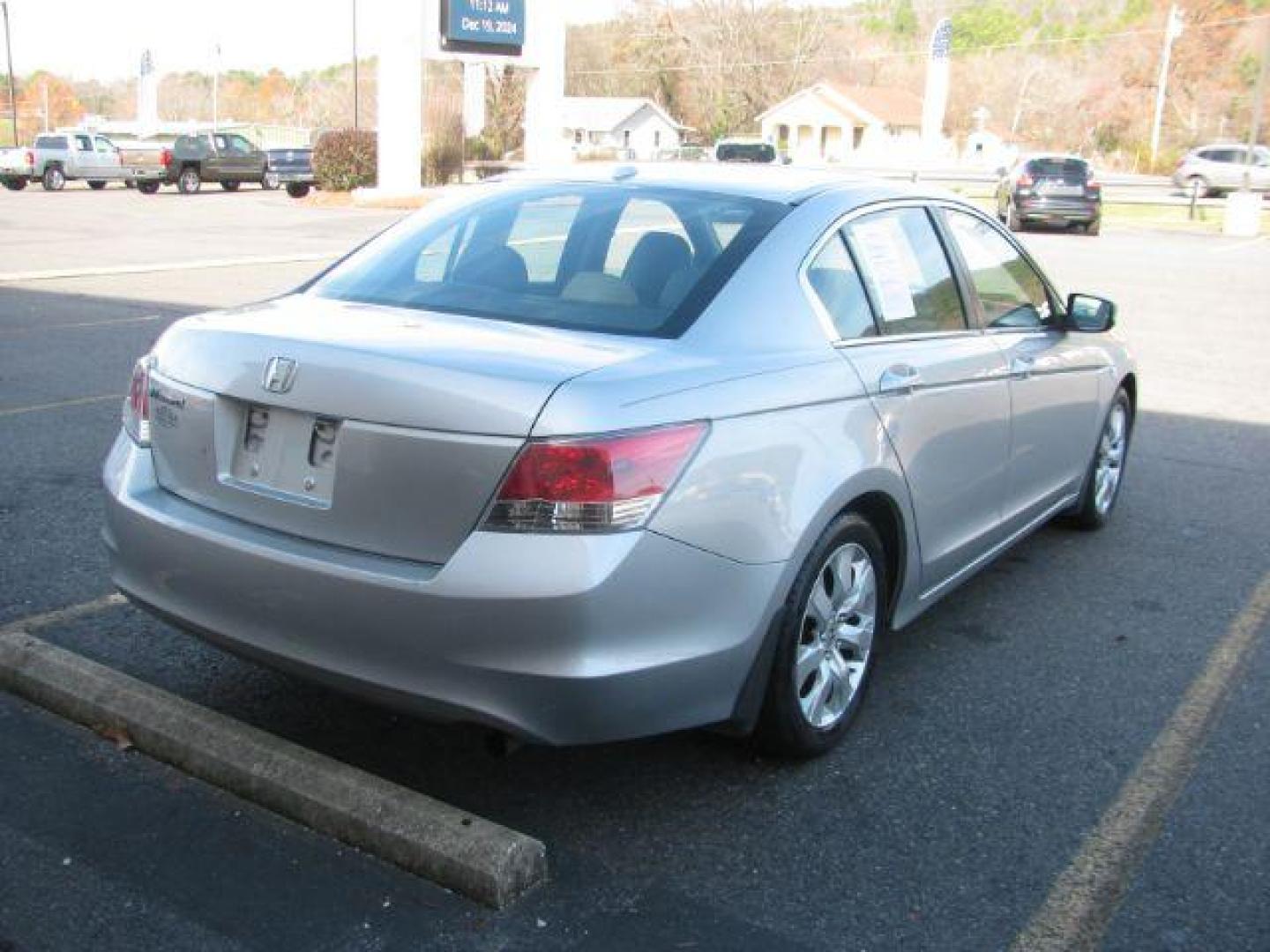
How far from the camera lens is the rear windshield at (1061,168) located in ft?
94.3

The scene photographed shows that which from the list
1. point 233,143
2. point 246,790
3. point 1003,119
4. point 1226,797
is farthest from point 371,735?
point 1003,119

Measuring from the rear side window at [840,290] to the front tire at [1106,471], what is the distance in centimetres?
234

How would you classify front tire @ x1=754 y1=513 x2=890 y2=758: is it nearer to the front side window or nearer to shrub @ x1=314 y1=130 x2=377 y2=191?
the front side window

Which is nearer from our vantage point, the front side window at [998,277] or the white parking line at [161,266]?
the front side window at [998,277]

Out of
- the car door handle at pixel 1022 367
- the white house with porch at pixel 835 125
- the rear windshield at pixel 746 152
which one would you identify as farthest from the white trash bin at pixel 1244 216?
the white house with porch at pixel 835 125

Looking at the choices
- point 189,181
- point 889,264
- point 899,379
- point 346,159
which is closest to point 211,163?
point 189,181

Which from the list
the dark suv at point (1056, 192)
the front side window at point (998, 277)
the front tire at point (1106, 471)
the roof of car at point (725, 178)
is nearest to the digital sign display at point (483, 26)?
the dark suv at point (1056, 192)

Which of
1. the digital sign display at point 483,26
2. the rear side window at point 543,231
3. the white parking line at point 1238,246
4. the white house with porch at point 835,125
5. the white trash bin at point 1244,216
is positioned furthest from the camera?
the white house with porch at point 835,125

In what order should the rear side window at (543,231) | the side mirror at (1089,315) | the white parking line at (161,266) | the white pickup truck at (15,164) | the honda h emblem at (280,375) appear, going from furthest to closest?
the white pickup truck at (15,164), the white parking line at (161,266), the side mirror at (1089,315), the rear side window at (543,231), the honda h emblem at (280,375)

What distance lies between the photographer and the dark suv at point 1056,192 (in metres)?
28.6

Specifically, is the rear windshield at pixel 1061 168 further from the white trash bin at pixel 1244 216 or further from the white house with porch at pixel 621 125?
the white house with porch at pixel 621 125

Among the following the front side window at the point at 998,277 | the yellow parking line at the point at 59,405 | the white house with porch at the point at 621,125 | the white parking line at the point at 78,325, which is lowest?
the white parking line at the point at 78,325

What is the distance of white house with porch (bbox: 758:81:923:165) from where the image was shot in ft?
305

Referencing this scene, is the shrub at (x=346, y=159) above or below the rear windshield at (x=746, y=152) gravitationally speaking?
below
